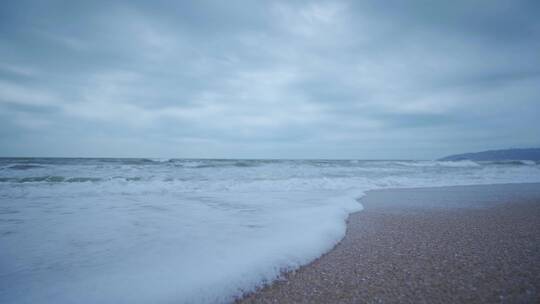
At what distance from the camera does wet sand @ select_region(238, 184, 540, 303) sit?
2064mm

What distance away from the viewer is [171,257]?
2752 millimetres

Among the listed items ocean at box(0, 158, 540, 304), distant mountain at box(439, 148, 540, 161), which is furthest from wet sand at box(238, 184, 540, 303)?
distant mountain at box(439, 148, 540, 161)

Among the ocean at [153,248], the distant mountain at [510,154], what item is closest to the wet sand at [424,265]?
the ocean at [153,248]

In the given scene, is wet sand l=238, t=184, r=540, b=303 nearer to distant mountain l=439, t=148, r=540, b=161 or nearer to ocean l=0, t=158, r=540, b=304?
ocean l=0, t=158, r=540, b=304

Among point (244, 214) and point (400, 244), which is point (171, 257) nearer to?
point (244, 214)

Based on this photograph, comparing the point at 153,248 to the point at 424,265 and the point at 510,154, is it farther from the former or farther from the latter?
the point at 510,154

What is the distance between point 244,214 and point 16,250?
125 inches

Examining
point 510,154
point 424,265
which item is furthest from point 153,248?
point 510,154

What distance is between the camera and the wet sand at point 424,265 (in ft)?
6.77

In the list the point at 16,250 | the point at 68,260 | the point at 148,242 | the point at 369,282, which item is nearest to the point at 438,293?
the point at 369,282

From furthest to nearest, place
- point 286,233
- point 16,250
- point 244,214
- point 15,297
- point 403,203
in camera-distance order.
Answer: point 403,203
point 244,214
point 286,233
point 16,250
point 15,297

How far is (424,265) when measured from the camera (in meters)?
2.61

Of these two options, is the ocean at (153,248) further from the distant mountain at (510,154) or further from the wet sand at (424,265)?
the distant mountain at (510,154)

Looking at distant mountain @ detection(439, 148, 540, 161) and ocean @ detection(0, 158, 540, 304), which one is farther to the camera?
distant mountain @ detection(439, 148, 540, 161)
